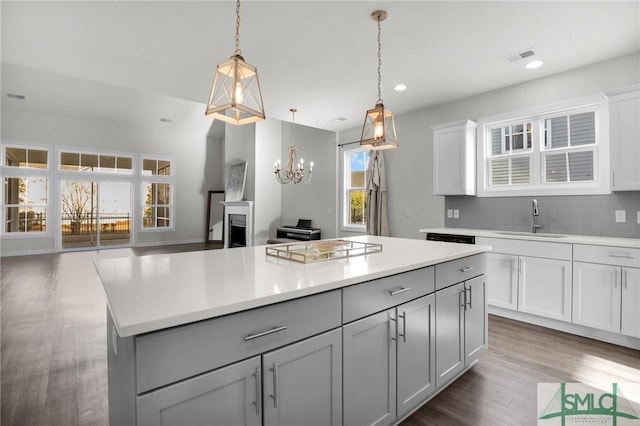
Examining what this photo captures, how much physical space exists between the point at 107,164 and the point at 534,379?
9675 mm

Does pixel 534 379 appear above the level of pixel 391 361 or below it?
below

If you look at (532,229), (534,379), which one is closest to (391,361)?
(534,379)

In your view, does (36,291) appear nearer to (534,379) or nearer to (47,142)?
(47,142)

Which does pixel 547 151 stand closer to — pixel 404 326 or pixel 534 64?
pixel 534 64

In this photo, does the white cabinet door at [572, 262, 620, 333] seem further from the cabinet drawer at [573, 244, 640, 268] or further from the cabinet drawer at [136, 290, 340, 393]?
the cabinet drawer at [136, 290, 340, 393]

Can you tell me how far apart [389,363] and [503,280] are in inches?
93.9

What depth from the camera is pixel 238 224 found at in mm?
7922

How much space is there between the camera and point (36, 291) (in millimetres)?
4312

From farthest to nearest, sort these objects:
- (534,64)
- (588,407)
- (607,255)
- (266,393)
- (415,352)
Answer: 1. (534,64)
2. (607,255)
3. (588,407)
4. (415,352)
5. (266,393)

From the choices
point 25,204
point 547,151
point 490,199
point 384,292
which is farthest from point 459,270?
point 25,204

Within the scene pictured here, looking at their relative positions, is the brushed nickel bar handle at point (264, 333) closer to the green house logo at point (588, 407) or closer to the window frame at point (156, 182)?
the green house logo at point (588, 407)

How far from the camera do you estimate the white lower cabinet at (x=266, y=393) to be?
0.94m

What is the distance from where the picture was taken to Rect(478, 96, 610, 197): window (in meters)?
3.34

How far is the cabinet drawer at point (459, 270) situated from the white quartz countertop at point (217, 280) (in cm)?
7
